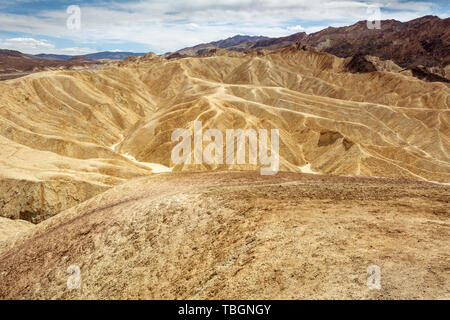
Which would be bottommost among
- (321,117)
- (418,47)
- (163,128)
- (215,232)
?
(215,232)

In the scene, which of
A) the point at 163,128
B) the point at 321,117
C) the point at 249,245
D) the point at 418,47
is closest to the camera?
the point at 249,245

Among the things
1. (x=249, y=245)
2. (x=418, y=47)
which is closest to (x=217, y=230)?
(x=249, y=245)

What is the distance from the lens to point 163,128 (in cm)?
5953

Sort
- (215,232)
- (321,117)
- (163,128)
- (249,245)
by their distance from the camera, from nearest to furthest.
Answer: (249,245)
(215,232)
(163,128)
(321,117)

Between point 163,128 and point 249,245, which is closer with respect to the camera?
point 249,245

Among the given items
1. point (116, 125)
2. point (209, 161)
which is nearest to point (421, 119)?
point (209, 161)

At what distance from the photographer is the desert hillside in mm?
30192

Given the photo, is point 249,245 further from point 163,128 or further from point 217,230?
point 163,128

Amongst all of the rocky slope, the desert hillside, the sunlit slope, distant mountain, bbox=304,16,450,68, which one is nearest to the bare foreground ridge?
the rocky slope

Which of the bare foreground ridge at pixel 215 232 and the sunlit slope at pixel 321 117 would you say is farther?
the sunlit slope at pixel 321 117

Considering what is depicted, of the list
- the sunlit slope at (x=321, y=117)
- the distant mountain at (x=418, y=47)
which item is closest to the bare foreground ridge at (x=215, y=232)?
the sunlit slope at (x=321, y=117)

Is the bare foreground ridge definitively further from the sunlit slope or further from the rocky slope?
the sunlit slope

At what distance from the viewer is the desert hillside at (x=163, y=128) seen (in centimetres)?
3019

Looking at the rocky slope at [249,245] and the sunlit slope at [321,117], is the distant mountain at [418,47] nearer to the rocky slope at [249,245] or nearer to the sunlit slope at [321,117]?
the sunlit slope at [321,117]
